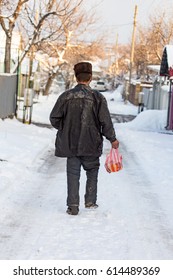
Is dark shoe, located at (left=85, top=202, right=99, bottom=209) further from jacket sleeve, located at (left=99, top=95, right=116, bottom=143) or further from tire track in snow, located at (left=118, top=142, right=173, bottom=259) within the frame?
jacket sleeve, located at (left=99, top=95, right=116, bottom=143)

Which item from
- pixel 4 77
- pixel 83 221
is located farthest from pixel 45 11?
pixel 83 221

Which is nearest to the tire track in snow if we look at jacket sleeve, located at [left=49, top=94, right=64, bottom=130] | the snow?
the snow

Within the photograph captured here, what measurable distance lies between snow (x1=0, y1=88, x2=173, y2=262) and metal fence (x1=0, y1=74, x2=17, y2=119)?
7.49 meters

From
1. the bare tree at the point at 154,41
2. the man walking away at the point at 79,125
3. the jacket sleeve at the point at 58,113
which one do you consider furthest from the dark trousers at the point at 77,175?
the bare tree at the point at 154,41

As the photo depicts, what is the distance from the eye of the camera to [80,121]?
23.8 feet

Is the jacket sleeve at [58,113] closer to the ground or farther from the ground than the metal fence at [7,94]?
farther from the ground

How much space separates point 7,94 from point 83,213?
15.1 metres

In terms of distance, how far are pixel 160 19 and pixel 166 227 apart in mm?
49927

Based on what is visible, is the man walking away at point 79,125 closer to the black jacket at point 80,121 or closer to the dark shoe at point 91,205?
the black jacket at point 80,121

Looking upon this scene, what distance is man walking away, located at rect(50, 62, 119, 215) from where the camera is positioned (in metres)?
7.21

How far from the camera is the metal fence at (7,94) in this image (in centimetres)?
2103

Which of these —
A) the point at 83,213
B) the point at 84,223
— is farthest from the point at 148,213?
the point at 84,223
